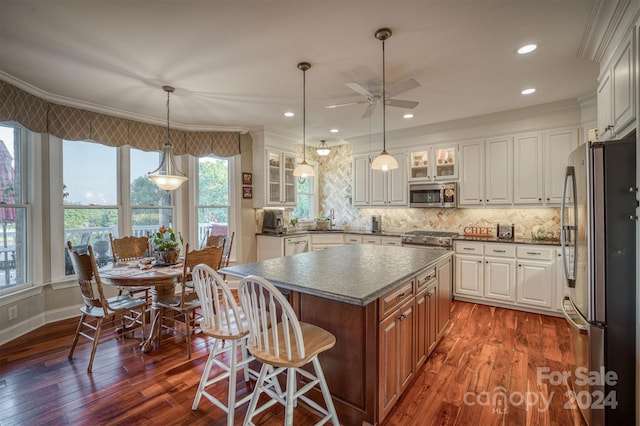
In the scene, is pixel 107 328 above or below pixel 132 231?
below

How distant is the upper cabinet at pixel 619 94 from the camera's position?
1.77 m

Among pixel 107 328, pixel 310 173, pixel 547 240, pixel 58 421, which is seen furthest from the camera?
pixel 547 240

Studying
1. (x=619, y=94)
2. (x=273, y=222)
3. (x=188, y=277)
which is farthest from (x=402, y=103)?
(x=273, y=222)

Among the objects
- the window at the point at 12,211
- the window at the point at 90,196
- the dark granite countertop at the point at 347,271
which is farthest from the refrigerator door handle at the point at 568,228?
the window at the point at 12,211

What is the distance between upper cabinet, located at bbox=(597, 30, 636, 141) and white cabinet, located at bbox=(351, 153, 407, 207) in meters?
2.74

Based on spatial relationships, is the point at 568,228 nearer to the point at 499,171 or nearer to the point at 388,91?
the point at 388,91

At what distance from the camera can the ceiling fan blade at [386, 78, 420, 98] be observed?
2486mm

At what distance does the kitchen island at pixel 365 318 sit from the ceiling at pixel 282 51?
175 cm

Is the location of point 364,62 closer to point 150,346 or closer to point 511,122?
point 511,122

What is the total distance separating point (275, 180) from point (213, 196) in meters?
1.08

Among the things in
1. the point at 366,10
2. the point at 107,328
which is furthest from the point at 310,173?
the point at 107,328

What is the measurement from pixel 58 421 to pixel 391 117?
4.59 meters

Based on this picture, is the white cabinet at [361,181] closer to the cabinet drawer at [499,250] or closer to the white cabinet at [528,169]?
the cabinet drawer at [499,250]

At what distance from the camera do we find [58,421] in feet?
6.22
